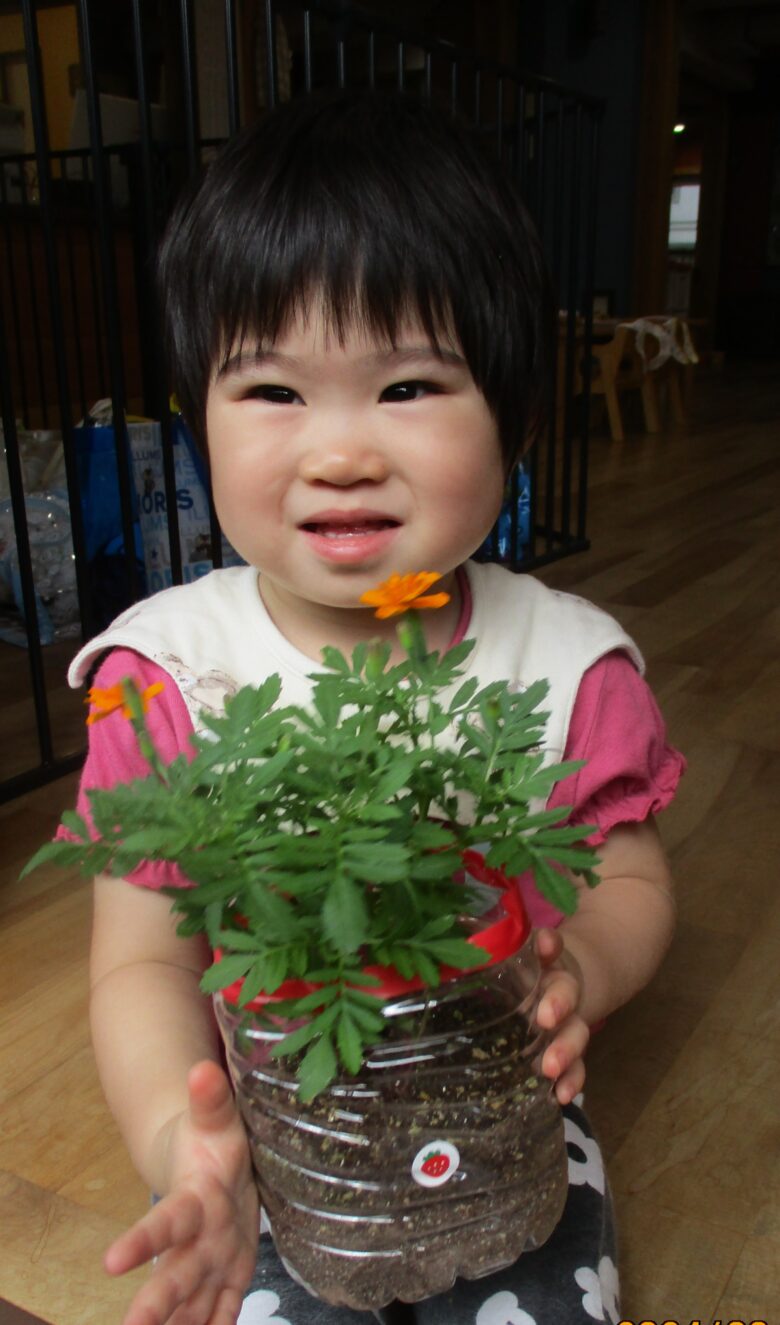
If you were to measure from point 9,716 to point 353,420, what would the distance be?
1.09 metres

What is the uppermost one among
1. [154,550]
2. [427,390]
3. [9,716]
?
[427,390]

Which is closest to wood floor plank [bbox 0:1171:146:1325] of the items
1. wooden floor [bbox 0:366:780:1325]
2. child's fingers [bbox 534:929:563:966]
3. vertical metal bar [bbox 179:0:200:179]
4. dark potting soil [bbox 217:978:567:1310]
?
wooden floor [bbox 0:366:780:1325]

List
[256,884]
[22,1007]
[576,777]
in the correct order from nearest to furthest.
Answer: [256,884] → [576,777] → [22,1007]

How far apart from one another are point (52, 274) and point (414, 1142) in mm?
1134

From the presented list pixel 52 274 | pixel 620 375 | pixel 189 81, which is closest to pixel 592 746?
pixel 52 274

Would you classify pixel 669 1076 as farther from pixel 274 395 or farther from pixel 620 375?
pixel 620 375

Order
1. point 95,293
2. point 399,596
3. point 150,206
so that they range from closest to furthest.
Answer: point 399,596, point 150,206, point 95,293

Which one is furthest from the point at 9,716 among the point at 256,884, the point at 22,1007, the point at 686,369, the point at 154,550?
the point at 686,369

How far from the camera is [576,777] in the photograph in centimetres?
66

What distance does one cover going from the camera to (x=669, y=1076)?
2.58ft

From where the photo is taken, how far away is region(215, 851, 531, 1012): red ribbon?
356mm

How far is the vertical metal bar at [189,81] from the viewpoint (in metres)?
1.26

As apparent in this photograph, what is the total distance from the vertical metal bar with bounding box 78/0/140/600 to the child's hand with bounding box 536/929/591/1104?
3.52ft

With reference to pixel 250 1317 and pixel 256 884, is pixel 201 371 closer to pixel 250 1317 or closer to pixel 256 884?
pixel 256 884
